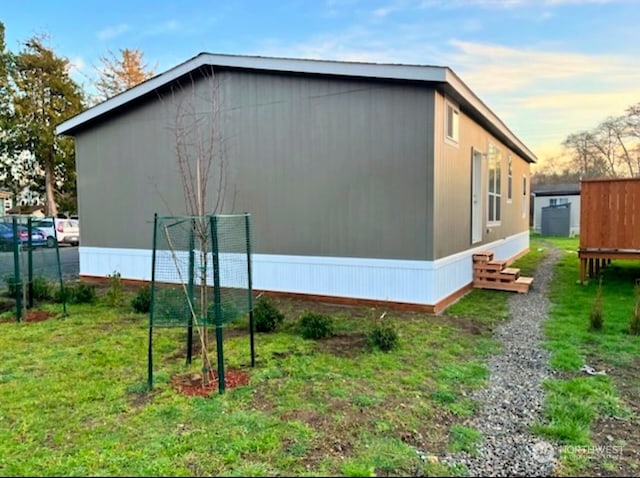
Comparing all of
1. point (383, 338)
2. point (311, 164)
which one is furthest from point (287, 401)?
point (311, 164)

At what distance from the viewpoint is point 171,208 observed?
850 centimetres

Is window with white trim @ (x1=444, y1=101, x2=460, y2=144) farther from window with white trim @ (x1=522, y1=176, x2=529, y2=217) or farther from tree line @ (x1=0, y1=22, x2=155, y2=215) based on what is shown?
tree line @ (x1=0, y1=22, x2=155, y2=215)

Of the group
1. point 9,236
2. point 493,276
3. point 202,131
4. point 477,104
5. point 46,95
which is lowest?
point 493,276

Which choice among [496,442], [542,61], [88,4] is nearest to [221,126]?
[496,442]

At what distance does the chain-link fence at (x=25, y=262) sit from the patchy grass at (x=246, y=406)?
4.48ft

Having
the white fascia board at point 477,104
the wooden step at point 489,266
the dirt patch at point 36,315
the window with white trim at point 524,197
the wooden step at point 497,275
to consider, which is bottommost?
the dirt patch at point 36,315

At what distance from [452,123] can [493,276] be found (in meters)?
3.06

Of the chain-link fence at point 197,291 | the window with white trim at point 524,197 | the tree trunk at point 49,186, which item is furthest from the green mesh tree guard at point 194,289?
the tree trunk at point 49,186

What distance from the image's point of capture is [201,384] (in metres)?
→ 3.75

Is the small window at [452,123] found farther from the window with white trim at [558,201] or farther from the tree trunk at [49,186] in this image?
the tree trunk at [49,186]

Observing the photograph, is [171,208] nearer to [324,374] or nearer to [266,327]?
[266,327]

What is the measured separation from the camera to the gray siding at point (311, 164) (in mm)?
6383

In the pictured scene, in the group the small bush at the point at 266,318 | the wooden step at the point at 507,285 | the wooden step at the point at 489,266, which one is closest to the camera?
the small bush at the point at 266,318

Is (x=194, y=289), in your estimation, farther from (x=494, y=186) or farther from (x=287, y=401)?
(x=494, y=186)
